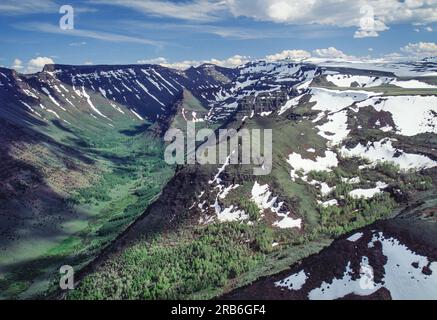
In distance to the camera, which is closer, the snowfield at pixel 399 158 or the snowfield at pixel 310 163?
the snowfield at pixel 399 158

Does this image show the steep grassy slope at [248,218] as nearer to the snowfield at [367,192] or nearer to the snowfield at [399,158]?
the snowfield at [367,192]
